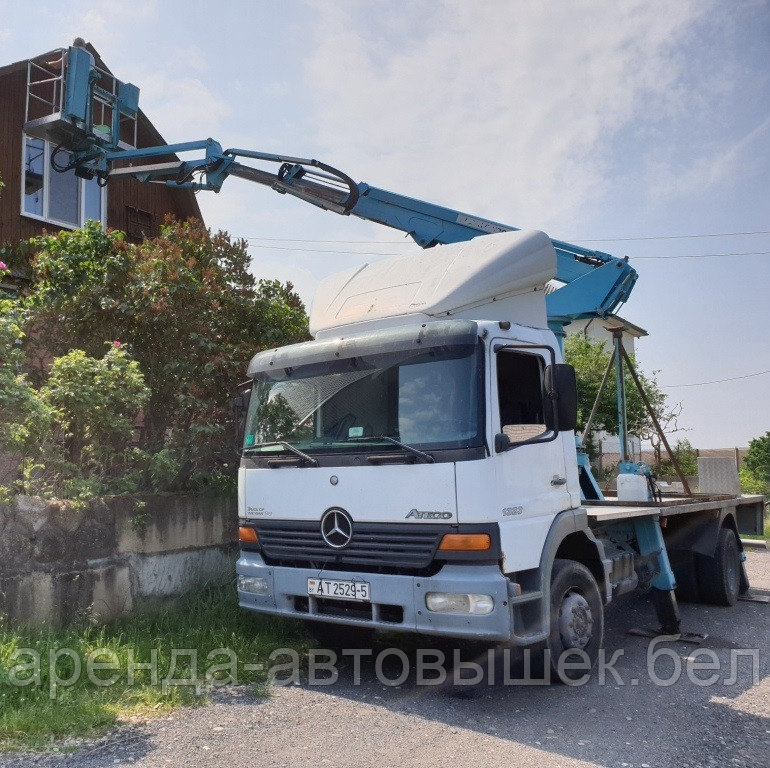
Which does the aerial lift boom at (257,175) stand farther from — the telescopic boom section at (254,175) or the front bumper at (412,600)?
the front bumper at (412,600)

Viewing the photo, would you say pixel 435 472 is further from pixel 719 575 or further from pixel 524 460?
pixel 719 575

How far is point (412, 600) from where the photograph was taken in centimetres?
457

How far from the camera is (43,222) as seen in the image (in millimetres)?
12844

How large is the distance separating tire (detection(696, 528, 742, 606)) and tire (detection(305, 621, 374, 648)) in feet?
13.9

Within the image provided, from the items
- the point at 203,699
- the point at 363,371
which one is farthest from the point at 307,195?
the point at 203,699

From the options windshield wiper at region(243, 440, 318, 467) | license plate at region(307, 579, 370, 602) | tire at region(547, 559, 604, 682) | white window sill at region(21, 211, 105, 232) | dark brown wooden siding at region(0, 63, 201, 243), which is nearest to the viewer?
license plate at region(307, 579, 370, 602)

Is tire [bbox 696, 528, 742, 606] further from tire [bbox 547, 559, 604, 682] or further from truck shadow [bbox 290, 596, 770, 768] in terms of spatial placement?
tire [bbox 547, 559, 604, 682]

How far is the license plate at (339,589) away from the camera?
4766 millimetres

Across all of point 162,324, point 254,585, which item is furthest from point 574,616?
point 162,324

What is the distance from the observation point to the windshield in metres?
4.69

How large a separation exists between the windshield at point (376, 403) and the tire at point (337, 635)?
1.59 m

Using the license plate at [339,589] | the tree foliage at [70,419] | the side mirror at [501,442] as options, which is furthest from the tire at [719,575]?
the tree foliage at [70,419]

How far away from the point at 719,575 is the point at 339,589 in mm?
5230

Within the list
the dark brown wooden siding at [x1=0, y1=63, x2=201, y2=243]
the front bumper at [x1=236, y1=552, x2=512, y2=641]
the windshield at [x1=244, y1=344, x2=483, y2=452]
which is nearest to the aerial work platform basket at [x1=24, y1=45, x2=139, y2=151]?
the dark brown wooden siding at [x1=0, y1=63, x2=201, y2=243]
